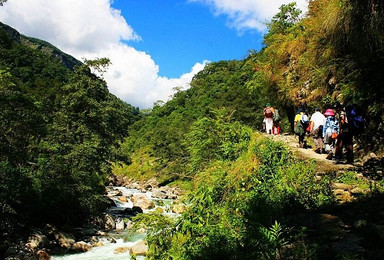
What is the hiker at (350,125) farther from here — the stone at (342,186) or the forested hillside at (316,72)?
the stone at (342,186)

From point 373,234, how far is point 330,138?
5282mm

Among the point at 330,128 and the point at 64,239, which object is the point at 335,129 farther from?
the point at 64,239

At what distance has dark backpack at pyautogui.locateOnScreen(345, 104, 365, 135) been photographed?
740 centimetres

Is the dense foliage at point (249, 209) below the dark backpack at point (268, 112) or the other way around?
below

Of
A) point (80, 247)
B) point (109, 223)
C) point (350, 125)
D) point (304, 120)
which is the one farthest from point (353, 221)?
point (109, 223)

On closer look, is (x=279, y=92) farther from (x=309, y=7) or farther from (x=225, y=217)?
(x=225, y=217)

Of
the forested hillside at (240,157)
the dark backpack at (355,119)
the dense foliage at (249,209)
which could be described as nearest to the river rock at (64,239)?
the forested hillside at (240,157)

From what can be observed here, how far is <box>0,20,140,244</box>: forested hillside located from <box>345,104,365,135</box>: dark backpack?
13.1 metres

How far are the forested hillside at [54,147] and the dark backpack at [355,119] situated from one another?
42.9ft

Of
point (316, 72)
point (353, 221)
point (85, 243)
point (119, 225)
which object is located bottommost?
point (85, 243)

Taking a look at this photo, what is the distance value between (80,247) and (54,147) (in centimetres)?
611

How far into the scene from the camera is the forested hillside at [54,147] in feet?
46.1

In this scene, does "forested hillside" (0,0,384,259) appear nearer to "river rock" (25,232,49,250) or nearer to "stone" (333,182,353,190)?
"stone" (333,182,353,190)

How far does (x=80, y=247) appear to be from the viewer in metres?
14.0
